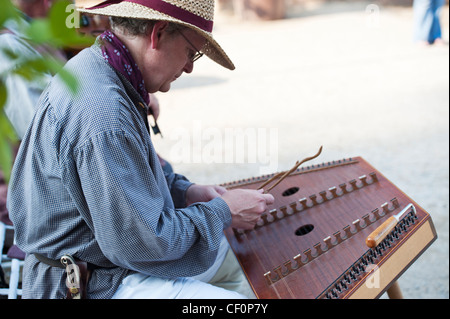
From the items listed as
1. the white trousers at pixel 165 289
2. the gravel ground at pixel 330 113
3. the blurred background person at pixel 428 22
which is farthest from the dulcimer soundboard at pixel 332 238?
the blurred background person at pixel 428 22

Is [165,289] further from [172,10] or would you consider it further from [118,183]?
[172,10]

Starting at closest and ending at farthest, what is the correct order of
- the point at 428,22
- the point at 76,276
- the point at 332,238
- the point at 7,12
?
the point at 7,12 < the point at 76,276 < the point at 332,238 < the point at 428,22

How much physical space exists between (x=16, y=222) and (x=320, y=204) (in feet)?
3.30

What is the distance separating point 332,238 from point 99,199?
2.43 ft

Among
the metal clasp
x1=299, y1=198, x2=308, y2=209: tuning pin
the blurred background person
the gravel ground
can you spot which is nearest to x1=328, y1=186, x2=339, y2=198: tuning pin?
x1=299, y1=198, x2=308, y2=209: tuning pin

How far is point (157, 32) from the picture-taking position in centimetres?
142

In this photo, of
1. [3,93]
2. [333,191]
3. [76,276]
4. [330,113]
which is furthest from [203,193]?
[330,113]

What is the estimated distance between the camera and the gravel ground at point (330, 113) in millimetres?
3607

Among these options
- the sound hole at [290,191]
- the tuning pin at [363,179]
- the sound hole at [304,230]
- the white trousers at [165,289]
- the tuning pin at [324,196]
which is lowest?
the white trousers at [165,289]

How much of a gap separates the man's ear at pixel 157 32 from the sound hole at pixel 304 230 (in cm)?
77

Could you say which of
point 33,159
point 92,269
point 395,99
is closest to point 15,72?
point 33,159

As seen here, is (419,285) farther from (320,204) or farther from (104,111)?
(104,111)

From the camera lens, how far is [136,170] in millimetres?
1294

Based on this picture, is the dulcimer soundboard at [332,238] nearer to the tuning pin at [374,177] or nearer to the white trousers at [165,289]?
the tuning pin at [374,177]
